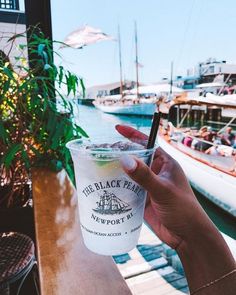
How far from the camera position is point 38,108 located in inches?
45.5

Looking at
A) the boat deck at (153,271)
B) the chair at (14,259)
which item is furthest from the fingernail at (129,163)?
the boat deck at (153,271)

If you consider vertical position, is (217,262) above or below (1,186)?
above

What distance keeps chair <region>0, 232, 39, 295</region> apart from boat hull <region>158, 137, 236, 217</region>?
190 inches

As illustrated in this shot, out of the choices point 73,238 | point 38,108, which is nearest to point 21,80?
point 38,108

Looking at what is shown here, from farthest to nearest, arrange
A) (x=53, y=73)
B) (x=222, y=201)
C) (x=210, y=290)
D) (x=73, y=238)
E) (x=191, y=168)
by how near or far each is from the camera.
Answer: (x=191, y=168) < (x=222, y=201) < (x=53, y=73) < (x=73, y=238) < (x=210, y=290)

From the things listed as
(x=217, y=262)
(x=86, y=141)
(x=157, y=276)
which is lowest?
(x=157, y=276)

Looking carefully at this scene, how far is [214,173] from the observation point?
575cm

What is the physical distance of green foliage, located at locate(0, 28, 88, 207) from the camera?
1069mm

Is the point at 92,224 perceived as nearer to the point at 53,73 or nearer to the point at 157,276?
the point at 53,73

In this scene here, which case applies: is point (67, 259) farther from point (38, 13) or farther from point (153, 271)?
point (153, 271)

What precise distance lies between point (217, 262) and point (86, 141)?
34cm

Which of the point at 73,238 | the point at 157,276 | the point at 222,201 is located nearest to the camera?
the point at 73,238

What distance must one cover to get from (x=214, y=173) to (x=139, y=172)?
5.79 meters

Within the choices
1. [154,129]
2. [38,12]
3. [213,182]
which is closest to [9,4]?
[38,12]
